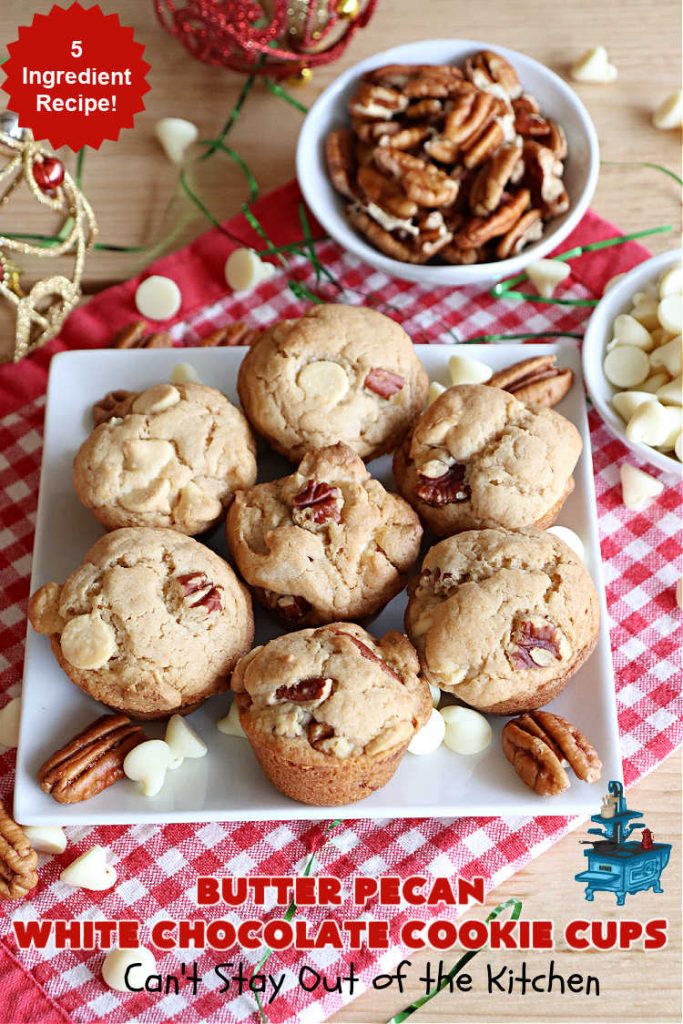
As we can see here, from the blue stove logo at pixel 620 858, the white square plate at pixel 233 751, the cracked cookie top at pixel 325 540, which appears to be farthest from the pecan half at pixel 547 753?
the cracked cookie top at pixel 325 540

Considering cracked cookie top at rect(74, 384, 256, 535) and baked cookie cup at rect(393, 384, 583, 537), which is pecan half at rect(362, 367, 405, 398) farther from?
cracked cookie top at rect(74, 384, 256, 535)

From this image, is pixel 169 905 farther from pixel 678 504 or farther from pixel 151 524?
pixel 678 504

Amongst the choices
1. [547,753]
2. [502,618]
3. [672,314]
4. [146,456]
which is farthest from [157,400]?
[672,314]

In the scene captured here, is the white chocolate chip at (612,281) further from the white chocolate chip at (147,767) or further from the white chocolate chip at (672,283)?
the white chocolate chip at (147,767)

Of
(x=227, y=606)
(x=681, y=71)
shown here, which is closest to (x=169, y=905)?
(x=227, y=606)

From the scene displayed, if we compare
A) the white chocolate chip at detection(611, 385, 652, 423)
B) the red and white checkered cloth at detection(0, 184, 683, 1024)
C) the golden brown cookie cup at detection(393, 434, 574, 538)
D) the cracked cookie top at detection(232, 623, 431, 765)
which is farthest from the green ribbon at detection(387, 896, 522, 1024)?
the white chocolate chip at detection(611, 385, 652, 423)

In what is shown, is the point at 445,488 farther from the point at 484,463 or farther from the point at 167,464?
the point at 167,464
